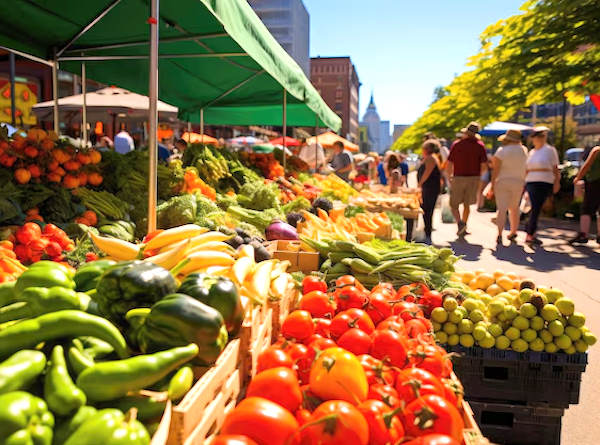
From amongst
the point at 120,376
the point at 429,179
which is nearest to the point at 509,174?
the point at 429,179

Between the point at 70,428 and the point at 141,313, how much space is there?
50 centimetres

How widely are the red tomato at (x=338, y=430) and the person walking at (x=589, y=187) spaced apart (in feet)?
31.9

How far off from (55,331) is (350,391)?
102cm

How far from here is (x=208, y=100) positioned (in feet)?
35.7

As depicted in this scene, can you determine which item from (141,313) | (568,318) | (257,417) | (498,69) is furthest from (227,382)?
(498,69)

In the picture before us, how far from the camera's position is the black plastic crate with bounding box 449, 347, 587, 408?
9.67 ft

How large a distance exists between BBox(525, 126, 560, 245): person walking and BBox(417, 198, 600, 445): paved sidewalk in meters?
0.54

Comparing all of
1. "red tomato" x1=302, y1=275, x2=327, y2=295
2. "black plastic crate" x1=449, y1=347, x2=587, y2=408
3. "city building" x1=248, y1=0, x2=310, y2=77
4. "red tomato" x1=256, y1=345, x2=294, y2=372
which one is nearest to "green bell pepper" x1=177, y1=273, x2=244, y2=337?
"red tomato" x1=256, y1=345, x2=294, y2=372

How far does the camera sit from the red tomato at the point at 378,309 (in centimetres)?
283

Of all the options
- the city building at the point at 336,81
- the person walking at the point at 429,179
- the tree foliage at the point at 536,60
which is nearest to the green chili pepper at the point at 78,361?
the person walking at the point at 429,179

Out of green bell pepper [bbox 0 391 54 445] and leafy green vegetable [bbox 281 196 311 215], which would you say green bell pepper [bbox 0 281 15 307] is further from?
leafy green vegetable [bbox 281 196 311 215]

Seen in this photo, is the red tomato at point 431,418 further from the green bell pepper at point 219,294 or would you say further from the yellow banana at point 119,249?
the yellow banana at point 119,249

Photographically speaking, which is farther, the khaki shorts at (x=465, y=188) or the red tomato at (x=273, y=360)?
the khaki shorts at (x=465, y=188)

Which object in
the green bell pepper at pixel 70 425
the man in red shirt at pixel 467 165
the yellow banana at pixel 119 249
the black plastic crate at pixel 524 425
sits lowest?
the black plastic crate at pixel 524 425
